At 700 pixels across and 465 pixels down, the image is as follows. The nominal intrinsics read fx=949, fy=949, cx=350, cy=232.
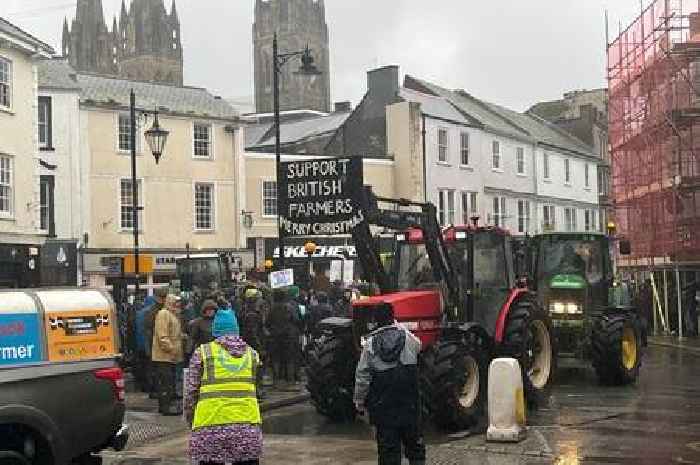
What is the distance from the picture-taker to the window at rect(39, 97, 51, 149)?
3297 centimetres

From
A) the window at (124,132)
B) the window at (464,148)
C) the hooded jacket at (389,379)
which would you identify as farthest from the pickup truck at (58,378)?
the window at (464,148)

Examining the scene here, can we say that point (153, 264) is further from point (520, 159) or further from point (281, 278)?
point (520, 159)

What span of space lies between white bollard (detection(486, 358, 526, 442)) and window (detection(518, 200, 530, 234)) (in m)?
37.1

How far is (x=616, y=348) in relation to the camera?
15742mm

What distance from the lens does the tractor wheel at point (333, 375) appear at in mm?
12734

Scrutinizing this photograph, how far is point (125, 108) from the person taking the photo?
35.3 meters

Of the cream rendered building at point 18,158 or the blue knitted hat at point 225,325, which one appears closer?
the blue knitted hat at point 225,325

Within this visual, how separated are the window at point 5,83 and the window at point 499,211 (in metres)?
26.3

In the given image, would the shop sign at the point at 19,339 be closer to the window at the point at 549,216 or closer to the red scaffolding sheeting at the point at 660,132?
the red scaffolding sheeting at the point at 660,132

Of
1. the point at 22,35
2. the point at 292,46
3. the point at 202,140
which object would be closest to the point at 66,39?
the point at 292,46

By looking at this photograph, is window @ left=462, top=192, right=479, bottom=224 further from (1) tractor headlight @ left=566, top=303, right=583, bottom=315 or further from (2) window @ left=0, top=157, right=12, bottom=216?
(1) tractor headlight @ left=566, top=303, right=583, bottom=315

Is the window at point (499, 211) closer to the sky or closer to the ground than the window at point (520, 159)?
closer to the ground

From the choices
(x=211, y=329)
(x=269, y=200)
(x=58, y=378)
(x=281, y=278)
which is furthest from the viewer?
(x=269, y=200)

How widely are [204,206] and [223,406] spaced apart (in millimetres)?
31314
